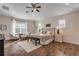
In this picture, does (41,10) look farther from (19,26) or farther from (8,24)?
(8,24)

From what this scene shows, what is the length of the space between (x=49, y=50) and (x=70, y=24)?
28.0 inches

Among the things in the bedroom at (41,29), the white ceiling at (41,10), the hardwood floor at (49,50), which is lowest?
the hardwood floor at (49,50)

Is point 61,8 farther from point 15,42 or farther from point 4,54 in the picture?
point 4,54

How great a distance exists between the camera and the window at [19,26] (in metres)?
1.95

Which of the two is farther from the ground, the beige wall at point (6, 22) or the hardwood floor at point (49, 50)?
the beige wall at point (6, 22)

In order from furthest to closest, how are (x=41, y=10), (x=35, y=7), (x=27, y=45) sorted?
1. (x=27, y=45)
2. (x=41, y=10)
3. (x=35, y=7)

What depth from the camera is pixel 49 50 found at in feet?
6.21

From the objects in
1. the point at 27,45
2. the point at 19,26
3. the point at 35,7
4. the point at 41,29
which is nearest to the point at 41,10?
the point at 35,7

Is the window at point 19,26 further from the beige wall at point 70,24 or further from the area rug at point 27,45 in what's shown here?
the beige wall at point 70,24

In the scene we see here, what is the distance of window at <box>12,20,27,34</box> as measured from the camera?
1952 millimetres

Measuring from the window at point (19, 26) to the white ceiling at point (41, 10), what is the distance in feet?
0.43

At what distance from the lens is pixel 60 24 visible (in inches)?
77.0

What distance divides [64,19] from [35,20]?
63 cm

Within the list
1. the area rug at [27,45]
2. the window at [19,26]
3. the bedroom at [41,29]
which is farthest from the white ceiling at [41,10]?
the area rug at [27,45]
